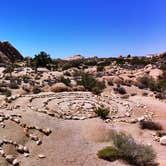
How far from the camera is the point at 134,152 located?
12898 mm

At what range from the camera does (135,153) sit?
12.9 metres

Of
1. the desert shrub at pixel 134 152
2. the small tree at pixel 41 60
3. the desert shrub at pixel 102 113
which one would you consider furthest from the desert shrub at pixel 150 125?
the small tree at pixel 41 60

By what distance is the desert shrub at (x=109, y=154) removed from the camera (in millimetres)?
12789

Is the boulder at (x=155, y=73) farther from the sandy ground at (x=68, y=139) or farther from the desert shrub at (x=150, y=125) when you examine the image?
the desert shrub at (x=150, y=125)

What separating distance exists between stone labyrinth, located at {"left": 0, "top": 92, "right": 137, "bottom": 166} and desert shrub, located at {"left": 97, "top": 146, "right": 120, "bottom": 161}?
2375 millimetres

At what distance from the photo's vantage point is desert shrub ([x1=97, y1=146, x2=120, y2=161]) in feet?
42.0

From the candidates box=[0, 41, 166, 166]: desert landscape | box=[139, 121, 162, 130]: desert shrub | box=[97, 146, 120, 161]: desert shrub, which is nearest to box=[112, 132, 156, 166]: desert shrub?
box=[0, 41, 166, 166]: desert landscape

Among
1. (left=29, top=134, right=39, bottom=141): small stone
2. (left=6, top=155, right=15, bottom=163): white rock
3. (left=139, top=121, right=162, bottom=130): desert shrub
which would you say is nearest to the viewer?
(left=6, top=155, right=15, bottom=163): white rock

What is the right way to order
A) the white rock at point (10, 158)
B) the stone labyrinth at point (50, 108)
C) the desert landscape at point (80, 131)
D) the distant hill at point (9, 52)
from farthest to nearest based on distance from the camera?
the distant hill at point (9, 52), the stone labyrinth at point (50, 108), the desert landscape at point (80, 131), the white rock at point (10, 158)

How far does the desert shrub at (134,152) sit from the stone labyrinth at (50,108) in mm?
3336

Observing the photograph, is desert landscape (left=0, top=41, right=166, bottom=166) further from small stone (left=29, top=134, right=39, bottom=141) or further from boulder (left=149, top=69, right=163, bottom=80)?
boulder (left=149, top=69, right=163, bottom=80)

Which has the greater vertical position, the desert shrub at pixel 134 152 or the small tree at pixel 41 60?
the small tree at pixel 41 60

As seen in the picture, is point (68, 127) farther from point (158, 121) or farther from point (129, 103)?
point (129, 103)

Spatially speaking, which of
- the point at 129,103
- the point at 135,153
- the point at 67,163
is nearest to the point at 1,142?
the point at 67,163
